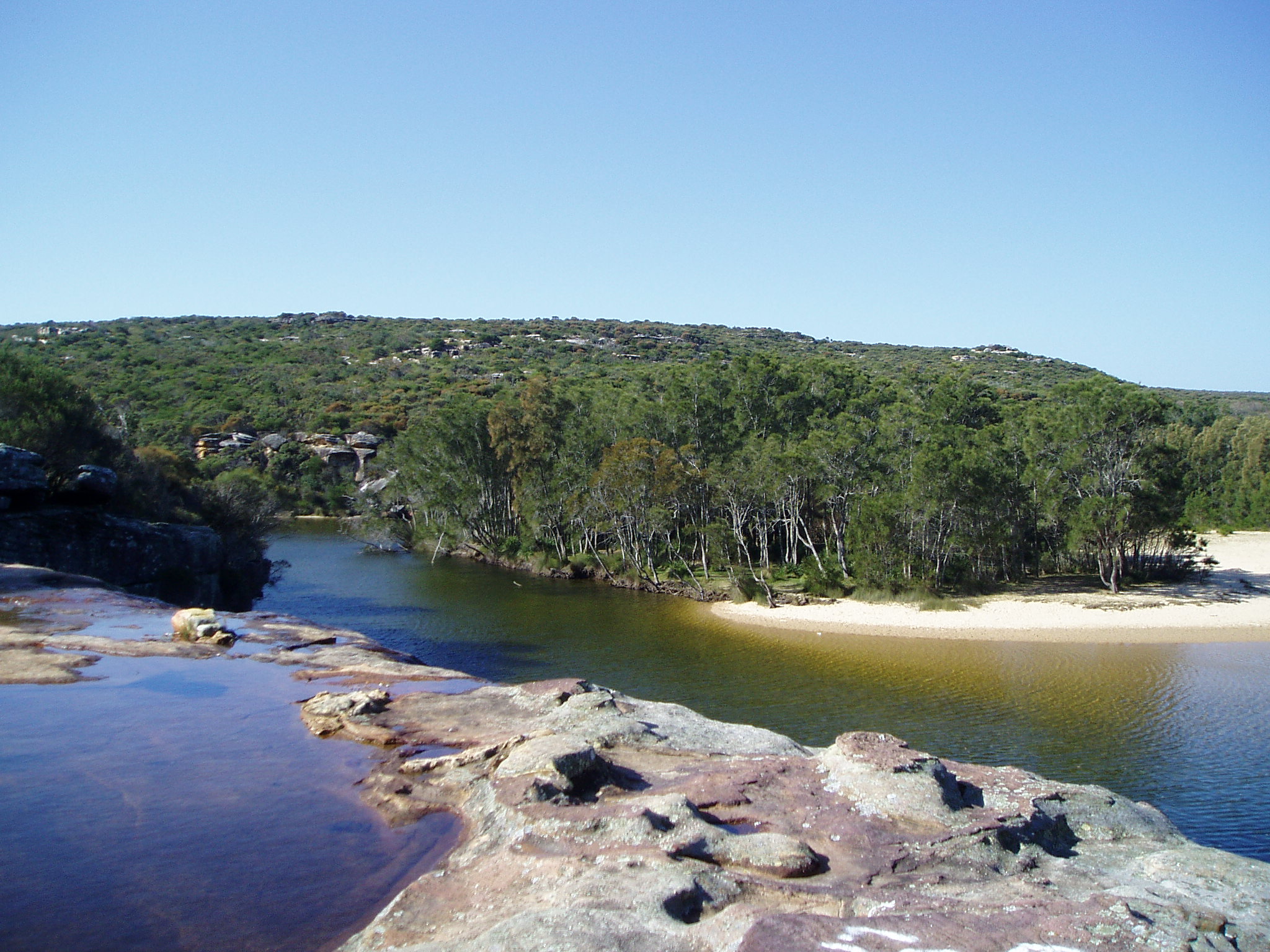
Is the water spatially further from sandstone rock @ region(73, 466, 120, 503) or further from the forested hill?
the forested hill

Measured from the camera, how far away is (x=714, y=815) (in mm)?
11648

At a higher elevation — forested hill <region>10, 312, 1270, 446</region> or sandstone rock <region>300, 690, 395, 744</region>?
forested hill <region>10, 312, 1270, 446</region>

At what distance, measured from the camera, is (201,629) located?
23.8 metres

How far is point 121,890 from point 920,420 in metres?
45.6

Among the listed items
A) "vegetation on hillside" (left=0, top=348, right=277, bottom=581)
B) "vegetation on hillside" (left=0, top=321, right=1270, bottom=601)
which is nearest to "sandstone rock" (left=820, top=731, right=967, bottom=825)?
"vegetation on hillside" (left=0, top=321, right=1270, bottom=601)

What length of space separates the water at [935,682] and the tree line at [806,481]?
7.87m

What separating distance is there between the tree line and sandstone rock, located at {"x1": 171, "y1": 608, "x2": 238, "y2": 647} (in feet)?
→ 86.9

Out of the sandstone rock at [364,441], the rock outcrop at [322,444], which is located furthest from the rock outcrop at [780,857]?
the sandstone rock at [364,441]

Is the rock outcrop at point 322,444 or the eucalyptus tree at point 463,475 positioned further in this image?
the rock outcrop at point 322,444

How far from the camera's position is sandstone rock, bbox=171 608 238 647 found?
2372 centimetres

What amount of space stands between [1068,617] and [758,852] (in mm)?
32667

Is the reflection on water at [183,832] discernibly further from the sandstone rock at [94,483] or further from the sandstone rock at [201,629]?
the sandstone rock at [94,483]

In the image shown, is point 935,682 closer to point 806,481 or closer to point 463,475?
point 806,481

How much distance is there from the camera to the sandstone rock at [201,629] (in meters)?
23.7
